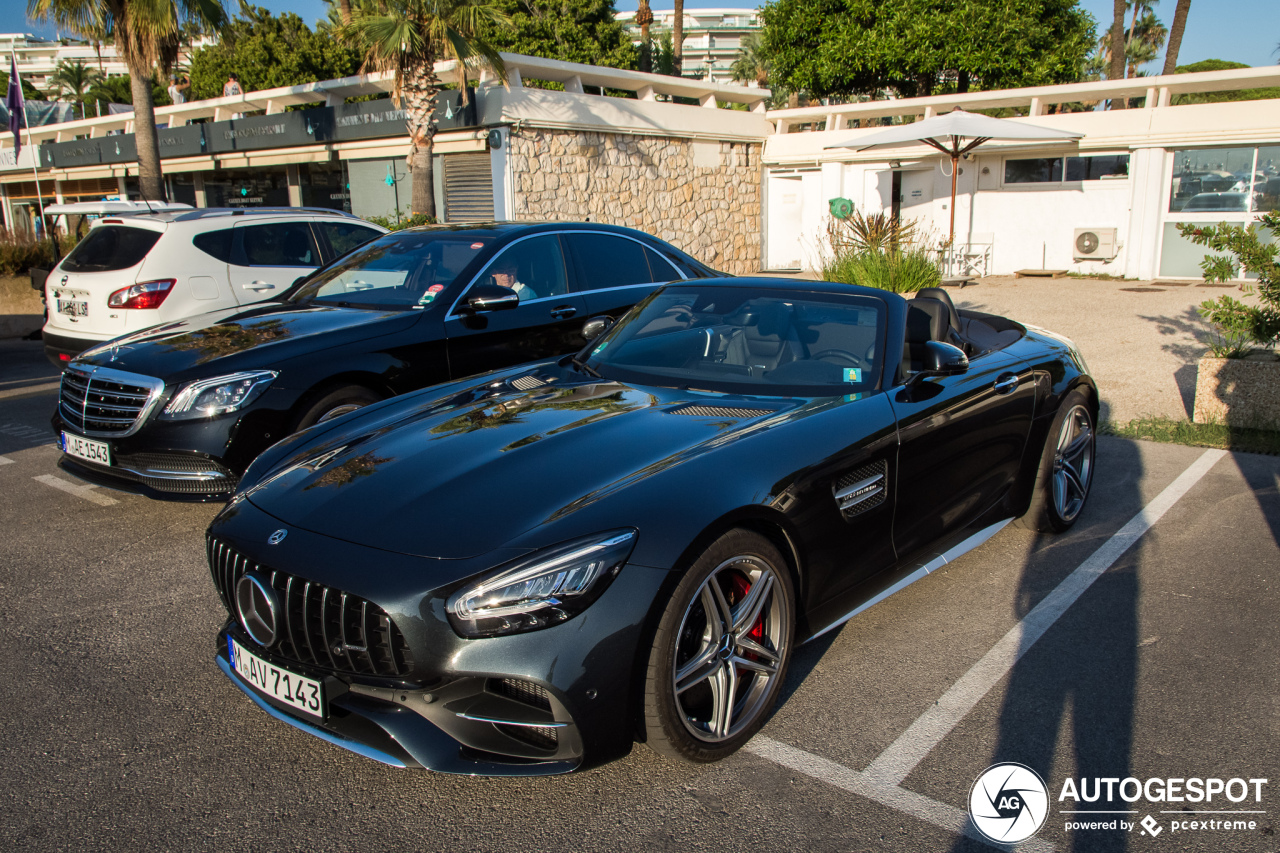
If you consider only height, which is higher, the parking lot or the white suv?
the white suv

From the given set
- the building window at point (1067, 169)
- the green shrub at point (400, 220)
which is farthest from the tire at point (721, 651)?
the building window at point (1067, 169)

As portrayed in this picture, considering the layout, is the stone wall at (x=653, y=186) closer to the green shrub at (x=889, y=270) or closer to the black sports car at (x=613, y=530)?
the green shrub at (x=889, y=270)

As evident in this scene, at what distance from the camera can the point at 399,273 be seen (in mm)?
6016

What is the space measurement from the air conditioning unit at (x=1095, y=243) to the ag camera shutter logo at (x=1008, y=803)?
1771 centimetres

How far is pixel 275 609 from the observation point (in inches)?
102

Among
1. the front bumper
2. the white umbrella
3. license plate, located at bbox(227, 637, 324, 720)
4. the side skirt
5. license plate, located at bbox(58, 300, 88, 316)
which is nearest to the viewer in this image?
the front bumper

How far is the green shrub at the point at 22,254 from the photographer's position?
605 inches

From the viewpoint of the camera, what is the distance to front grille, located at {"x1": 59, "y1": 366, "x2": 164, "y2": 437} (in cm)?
482

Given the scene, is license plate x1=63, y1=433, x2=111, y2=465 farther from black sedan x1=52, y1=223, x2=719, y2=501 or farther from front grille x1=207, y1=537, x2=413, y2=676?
front grille x1=207, y1=537, x2=413, y2=676

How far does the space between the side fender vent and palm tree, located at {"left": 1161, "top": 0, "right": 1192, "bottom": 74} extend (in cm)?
2970

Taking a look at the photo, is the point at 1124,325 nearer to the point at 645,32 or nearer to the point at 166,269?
the point at 166,269

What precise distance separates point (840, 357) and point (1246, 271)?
4349 mm

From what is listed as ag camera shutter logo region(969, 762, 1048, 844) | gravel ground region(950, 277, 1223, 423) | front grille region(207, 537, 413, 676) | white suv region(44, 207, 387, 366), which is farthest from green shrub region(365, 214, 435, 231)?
ag camera shutter logo region(969, 762, 1048, 844)

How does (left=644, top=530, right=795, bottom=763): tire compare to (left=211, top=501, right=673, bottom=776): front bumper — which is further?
(left=644, top=530, right=795, bottom=763): tire
